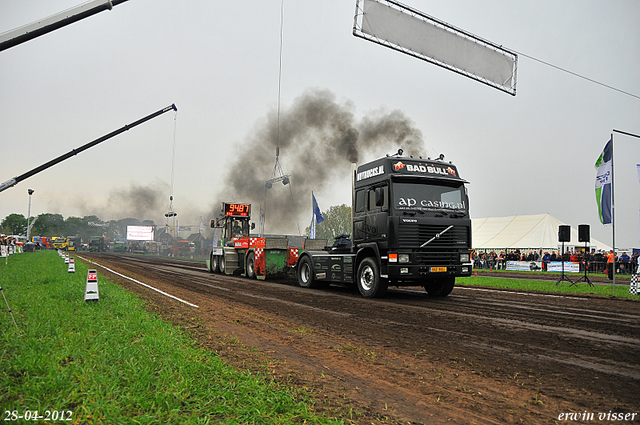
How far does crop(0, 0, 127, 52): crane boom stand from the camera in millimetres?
6082

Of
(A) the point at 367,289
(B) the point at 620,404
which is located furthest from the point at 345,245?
(B) the point at 620,404

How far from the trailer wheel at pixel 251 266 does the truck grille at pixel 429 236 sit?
385 inches

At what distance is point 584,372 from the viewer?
14.4 feet

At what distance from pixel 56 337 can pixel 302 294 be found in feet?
25.5

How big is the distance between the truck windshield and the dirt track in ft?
8.85

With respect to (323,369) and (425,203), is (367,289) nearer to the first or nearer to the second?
(425,203)

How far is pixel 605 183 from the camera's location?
15.8 m

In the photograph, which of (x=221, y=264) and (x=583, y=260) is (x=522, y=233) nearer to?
(x=583, y=260)

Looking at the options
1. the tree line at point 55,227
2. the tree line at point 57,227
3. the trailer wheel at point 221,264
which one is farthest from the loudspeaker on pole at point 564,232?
the tree line at point 55,227

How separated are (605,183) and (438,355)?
48.2 ft

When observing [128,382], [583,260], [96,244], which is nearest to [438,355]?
[128,382]

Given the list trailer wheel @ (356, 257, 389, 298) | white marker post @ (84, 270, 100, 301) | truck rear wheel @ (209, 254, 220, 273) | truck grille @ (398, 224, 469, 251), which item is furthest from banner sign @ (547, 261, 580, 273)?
white marker post @ (84, 270, 100, 301)

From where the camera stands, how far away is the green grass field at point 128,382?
3094mm

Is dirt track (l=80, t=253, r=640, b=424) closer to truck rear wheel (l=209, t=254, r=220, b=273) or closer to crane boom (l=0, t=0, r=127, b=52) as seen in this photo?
crane boom (l=0, t=0, r=127, b=52)
